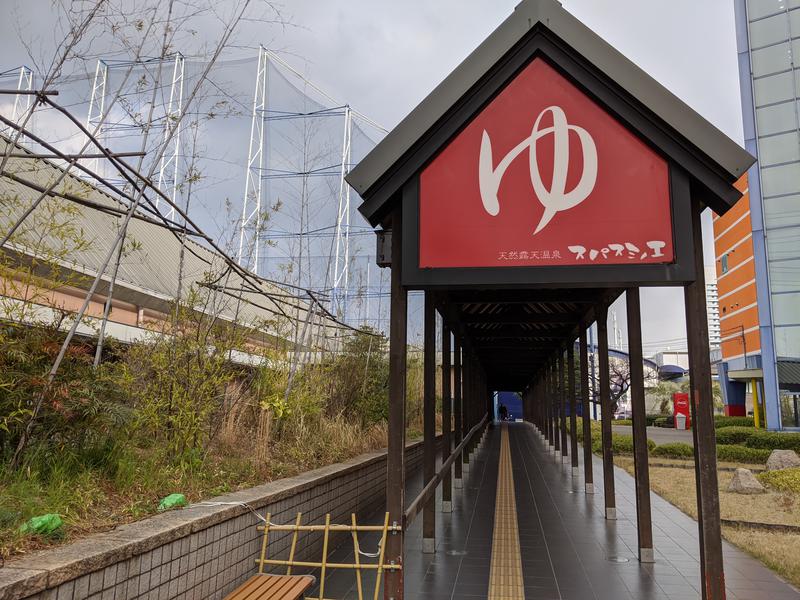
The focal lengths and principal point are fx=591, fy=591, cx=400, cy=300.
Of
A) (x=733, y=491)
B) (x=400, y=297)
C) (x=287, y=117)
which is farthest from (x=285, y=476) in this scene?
(x=287, y=117)

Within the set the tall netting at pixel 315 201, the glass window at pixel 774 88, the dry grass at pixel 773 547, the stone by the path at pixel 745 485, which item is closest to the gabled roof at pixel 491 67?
the tall netting at pixel 315 201

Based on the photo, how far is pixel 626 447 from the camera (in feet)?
48.5

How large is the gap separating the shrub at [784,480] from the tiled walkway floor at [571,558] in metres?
2.31

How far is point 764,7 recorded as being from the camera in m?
24.2

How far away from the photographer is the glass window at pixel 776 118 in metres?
23.3

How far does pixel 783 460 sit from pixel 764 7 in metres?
21.1

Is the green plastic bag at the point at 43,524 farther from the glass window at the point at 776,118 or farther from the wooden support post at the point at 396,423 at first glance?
the glass window at the point at 776,118

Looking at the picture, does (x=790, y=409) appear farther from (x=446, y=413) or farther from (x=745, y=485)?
(x=446, y=413)

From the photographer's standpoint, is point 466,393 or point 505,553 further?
point 466,393

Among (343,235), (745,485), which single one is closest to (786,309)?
(745,485)

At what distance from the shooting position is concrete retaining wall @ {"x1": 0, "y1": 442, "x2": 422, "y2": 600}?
2.27 metres

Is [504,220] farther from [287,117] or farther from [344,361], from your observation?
[287,117]

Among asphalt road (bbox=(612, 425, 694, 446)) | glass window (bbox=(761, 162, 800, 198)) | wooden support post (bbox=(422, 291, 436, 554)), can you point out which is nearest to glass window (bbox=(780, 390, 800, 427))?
asphalt road (bbox=(612, 425, 694, 446))

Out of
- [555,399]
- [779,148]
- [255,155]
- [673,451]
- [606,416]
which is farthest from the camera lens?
[779,148]
